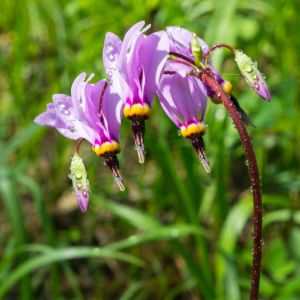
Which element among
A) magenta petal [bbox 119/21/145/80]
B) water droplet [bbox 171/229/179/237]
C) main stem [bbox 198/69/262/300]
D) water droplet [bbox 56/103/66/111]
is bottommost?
water droplet [bbox 171/229/179/237]

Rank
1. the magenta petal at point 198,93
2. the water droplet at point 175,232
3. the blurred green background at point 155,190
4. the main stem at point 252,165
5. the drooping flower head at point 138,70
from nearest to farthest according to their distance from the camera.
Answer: the main stem at point 252,165 → the drooping flower head at point 138,70 → the magenta petal at point 198,93 → the water droplet at point 175,232 → the blurred green background at point 155,190

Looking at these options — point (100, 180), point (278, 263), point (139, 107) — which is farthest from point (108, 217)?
point (139, 107)

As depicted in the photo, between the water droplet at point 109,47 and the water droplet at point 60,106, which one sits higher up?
the water droplet at point 109,47

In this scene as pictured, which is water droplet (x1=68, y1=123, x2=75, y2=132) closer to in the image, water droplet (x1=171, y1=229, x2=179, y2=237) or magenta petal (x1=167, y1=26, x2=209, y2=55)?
magenta petal (x1=167, y1=26, x2=209, y2=55)

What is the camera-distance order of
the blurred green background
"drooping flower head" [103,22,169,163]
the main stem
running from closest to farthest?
the main stem, "drooping flower head" [103,22,169,163], the blurred green background

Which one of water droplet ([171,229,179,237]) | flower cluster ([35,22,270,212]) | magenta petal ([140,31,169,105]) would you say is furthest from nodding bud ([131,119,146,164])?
water droplet ([171,229,179,237])

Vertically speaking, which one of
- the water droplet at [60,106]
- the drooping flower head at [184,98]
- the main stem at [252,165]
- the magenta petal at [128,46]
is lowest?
the main stem at [252,165]

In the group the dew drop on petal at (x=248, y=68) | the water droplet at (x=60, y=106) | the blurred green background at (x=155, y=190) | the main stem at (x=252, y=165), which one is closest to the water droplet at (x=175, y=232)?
the blurred green background at (x=155, y=190)

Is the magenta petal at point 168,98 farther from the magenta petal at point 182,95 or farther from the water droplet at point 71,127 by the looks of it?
the water droplet at point 71,127

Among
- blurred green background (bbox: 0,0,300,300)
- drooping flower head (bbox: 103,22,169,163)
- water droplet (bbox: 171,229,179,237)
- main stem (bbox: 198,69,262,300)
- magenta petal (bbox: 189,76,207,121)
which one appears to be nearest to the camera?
main stem (bbox: 198,69,262,300)

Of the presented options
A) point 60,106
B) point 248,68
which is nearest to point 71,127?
point 60,106
